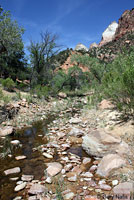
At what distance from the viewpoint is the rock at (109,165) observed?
3044 millimetres

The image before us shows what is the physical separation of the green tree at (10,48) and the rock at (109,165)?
17.8 metres

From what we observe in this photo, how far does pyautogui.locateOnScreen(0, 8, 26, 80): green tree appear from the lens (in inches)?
655

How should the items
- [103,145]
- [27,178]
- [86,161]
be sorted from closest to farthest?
[27,178] → [86,161] → [103,145]

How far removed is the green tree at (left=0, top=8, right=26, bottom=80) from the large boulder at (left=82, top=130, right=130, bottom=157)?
55.5ft

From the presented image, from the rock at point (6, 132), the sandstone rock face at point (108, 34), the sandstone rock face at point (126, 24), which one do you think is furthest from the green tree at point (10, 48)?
the sandstone rock face at point (108, 34)

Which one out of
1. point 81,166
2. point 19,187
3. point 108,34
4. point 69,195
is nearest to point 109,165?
point 81,166

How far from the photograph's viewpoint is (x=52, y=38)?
17.7 m

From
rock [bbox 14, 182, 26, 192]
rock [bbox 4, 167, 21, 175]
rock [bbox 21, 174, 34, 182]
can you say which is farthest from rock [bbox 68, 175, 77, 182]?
rock [bbox 4, 167, 21, 175]

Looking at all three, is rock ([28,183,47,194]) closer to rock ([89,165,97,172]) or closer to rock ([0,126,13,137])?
rock ([89,165,97,172])

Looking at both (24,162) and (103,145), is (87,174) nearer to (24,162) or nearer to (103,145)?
(103,145)

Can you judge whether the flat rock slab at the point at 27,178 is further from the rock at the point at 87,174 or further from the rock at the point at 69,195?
the rock at the point at 87,174

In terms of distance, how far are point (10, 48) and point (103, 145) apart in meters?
18.6

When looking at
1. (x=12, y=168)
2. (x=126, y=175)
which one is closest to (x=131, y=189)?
(x=126, y=175)

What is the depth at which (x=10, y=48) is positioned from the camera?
1852 cm
